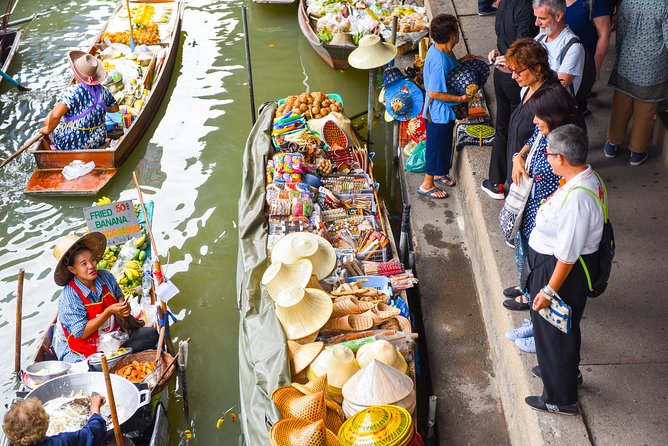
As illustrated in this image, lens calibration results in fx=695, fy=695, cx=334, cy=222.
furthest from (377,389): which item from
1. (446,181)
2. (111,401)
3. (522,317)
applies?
(446,181)

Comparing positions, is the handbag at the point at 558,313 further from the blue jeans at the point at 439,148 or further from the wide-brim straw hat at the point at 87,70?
the wide-brim straw hat at the point at 87,70

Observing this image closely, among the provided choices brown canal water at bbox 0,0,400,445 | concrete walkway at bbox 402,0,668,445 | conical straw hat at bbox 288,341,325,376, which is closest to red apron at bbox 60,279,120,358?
brown canal water at bbox 0,0,400,445

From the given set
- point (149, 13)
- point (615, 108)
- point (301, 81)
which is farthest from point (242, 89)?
point (615, 108)

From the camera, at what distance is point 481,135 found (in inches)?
260

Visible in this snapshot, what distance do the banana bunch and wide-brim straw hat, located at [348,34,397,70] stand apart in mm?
2970

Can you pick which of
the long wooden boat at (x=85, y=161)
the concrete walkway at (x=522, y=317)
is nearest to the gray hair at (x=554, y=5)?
the concrete walkway at (x=522, y=317)

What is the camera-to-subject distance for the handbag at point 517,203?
4.11 metres

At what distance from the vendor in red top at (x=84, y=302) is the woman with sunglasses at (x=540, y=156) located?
284 centimetres

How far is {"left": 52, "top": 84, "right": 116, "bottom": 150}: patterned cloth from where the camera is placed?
782cm

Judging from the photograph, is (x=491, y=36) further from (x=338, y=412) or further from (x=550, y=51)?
(x=338, y=412)

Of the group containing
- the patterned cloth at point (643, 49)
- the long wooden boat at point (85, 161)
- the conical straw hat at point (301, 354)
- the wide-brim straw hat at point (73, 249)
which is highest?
the patterned cloth at point (643, 49)

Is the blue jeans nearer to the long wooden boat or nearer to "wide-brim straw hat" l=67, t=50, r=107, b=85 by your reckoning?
the long wooden boat

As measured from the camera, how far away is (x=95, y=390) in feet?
15.5

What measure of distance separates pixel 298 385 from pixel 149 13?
902cm
